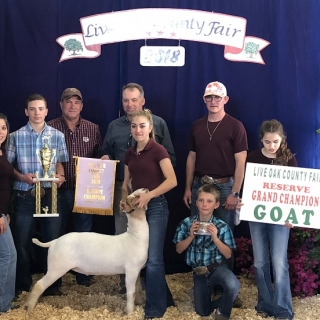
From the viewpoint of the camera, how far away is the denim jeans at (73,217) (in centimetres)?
331

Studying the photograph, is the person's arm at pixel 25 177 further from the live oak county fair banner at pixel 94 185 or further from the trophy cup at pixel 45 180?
the live oak county fair banner at pixel 94 185

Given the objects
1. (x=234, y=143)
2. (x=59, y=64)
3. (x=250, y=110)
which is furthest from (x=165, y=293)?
(x=59, y=64)

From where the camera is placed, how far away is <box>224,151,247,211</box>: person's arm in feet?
9.98

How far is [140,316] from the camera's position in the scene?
9.07 ft

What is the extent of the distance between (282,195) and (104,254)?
1.14 meters

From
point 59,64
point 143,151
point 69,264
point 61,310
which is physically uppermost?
point 59,64

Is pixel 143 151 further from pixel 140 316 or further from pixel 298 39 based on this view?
pixel 298 39

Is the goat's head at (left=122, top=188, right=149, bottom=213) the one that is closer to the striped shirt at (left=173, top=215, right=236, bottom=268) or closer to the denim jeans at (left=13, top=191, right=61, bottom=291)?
the striped shirt at (left=173, top=215, right=236, bottom=268)

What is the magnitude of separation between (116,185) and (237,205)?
98cm

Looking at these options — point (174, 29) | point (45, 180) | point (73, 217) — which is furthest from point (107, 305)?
point (174, 29)

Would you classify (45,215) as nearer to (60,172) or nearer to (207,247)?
(60,172)

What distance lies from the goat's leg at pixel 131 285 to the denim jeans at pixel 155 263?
0.09m

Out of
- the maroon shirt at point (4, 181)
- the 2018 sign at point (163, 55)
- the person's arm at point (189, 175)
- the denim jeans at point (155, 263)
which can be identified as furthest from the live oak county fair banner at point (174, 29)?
the denim jeans at point (155, 263)

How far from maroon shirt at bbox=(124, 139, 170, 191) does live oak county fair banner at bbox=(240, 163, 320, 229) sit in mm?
537
